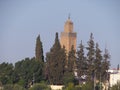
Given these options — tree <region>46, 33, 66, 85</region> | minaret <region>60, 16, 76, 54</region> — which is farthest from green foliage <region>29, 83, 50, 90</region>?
minaret <region>60, 16, 76, 54</region>

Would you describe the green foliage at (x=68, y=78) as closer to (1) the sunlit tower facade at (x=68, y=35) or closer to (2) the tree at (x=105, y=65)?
(2) the tree at (x=105, y=65)

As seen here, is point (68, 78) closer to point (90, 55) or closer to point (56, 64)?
point (56, 64)

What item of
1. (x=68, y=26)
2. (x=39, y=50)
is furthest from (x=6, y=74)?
(x=68, y=26)

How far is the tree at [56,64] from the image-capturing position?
66.9 metres

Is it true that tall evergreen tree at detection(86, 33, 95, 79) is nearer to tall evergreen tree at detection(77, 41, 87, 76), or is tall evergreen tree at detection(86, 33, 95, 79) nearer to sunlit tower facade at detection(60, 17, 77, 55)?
tall evergreen tree at detection(77, 41, 87, 76)

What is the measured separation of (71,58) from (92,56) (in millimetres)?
2717

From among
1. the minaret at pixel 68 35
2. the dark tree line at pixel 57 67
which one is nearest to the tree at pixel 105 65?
the dark tree line at pixel 57 67

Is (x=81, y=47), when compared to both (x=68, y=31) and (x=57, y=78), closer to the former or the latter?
(x=57, y=78)

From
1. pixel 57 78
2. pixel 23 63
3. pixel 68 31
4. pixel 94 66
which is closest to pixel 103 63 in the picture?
pixel 94 66

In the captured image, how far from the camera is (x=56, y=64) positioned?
6706cm

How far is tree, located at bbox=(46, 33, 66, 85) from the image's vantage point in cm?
6694

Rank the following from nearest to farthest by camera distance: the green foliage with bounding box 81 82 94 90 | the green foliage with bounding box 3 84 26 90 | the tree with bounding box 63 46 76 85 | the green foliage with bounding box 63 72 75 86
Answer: the green foliage with bounding box 81 82 94 90 < the green foliage with bounding box 3 84 26 90 < the green foliage with bounding box 63 72 75 86 < the tree with bounding box 63 46 76 85

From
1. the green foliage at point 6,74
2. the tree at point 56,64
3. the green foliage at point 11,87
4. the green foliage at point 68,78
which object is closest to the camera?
the green foliage at point 11,87

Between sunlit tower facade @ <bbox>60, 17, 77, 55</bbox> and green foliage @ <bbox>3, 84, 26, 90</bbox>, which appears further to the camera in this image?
sunlit tower facade @ <bbox>60, 17, 77, 55</bbox>
